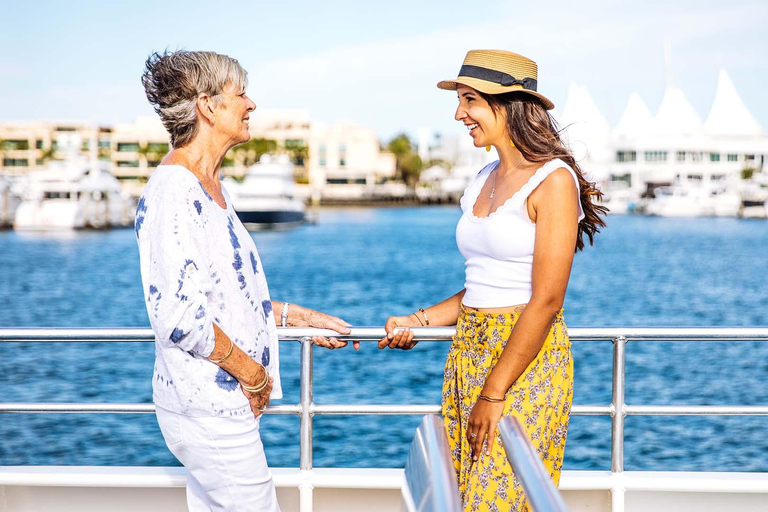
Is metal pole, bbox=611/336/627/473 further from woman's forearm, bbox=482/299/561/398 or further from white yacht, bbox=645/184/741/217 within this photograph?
white yacht, bbox=645/184/741/217

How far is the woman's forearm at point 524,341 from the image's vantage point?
1.95m

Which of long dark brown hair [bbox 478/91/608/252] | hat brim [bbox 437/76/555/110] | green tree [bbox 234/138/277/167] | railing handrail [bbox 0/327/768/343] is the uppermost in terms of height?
green tree [bbox 234/138/277/167]

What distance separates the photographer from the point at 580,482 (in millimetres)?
2693

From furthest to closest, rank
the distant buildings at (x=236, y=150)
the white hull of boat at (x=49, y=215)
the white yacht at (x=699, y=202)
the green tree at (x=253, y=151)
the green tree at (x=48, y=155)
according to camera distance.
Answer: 1. the distant buildings at (x=236, y=150)
2. the green tree at (x=253, y=151)
3. the green tree at (x=48, y=155)
4. the white yacht at (x=699, y=202)
5. the white hull of boat at (x=49, y=215)

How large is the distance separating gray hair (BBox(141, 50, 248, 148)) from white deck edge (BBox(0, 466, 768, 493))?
3.94 ft

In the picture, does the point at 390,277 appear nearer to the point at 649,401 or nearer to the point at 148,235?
the point at 649,401

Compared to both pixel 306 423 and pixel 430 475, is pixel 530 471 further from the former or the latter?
pixel 306 423

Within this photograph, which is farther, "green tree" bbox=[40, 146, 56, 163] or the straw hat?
"green tree" bbox=[40, 146, 56, 163]

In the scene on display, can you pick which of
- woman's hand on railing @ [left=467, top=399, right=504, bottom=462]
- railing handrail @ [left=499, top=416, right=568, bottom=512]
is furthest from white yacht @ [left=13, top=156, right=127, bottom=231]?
railing handrail @ [left=499, top=416, right=568, bottom=512]

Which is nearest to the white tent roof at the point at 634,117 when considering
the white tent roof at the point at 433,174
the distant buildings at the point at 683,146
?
the distant buildings at the point at 683,146

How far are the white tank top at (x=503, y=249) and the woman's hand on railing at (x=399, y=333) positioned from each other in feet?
1.29

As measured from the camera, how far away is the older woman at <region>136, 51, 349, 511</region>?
188cm

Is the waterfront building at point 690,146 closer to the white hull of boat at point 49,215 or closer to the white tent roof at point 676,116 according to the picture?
the white tent roof at point 676,116

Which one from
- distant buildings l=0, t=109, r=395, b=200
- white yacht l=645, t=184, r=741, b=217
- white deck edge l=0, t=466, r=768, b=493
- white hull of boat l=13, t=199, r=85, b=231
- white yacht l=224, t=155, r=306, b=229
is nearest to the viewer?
white deck edge l=0, t=466, r=768, b=493
